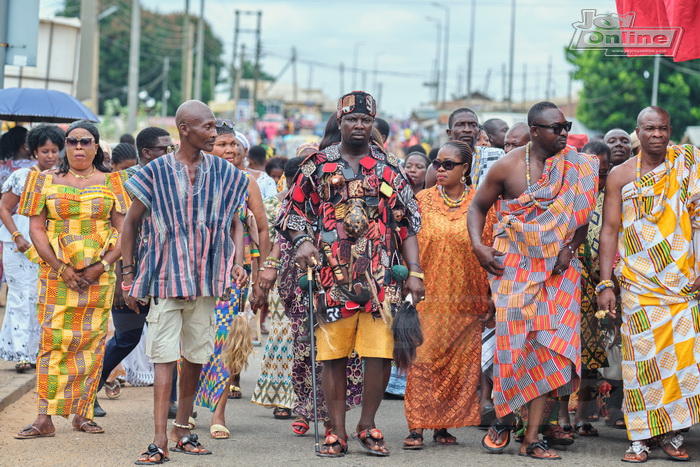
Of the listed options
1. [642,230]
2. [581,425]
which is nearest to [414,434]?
[581,425]

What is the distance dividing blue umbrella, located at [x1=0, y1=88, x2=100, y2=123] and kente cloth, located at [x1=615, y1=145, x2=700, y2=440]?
21.4 ft

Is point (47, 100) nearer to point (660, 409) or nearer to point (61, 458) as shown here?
point (61, 458)

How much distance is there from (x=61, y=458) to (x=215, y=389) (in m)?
1.27

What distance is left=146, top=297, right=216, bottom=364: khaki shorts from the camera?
640 centimetres

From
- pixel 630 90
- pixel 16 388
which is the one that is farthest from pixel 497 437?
A: pixel 630 90

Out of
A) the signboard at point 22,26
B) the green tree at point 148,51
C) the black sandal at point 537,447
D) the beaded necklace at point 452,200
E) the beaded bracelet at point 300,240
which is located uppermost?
the green tree at point 148,51

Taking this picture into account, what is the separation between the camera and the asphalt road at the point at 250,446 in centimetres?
643

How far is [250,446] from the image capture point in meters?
6.95

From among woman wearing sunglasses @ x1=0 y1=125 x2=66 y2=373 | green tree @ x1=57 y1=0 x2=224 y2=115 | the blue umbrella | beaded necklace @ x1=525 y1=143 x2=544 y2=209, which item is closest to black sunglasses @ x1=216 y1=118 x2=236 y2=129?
woman wearing sunglasses @ x1=0 y1=125 x2=66 y2=373

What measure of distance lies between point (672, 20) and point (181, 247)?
3571mm

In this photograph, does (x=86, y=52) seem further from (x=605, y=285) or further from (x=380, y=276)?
(x=605, y=285)

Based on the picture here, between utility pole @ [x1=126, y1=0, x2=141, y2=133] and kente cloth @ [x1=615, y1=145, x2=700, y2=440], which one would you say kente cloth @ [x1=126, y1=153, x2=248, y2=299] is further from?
utility pole @ [x1=126, y1=0, x2=141, y2=133]

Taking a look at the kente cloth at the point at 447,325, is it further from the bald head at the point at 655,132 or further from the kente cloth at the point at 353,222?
the bald head at the point at 655,132

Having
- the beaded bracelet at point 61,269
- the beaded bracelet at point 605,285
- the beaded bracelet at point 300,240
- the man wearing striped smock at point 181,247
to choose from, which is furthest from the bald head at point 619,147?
the beaded bracelet at point 61,269
